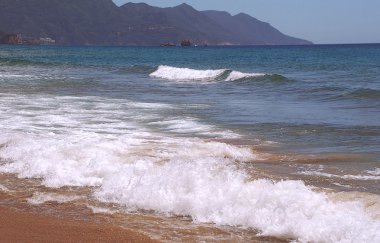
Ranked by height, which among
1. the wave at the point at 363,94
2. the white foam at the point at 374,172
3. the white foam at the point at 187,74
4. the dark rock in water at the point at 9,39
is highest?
the dark rock in water at the point at 9,39

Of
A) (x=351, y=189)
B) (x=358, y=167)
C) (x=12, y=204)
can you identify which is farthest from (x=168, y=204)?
(x=358, y=167)

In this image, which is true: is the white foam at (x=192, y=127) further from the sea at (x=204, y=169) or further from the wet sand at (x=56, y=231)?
the wet sand at (x=56, y=231)

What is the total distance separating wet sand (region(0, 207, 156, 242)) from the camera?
5.83 meters

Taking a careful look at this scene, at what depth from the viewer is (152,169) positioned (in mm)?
8125

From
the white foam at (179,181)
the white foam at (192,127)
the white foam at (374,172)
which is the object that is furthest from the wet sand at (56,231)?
the white foam at (192,127)

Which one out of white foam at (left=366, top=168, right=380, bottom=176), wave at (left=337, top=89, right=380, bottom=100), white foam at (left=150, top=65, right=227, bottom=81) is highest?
wave at (left=337, top=89, right=380, bottom=100)

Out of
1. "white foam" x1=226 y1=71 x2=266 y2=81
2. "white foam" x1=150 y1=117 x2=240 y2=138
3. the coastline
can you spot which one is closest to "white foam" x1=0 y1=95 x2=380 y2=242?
the coastline

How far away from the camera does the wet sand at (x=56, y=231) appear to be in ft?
19.1

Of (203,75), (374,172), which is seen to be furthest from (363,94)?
(203,75)

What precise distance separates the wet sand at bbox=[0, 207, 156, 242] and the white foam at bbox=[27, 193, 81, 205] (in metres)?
0.70

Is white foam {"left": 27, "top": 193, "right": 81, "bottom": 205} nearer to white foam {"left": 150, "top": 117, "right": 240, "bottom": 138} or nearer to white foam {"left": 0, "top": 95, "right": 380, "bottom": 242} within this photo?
white foam {"left": 0, "top": 95, "right": 380, "bottom": 242}

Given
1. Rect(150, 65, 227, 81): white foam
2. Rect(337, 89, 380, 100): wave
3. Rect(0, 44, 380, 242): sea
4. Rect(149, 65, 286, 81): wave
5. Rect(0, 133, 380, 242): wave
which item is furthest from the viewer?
Rect(150, 65, 227, 81): white foam

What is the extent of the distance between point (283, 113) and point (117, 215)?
33.6 feet

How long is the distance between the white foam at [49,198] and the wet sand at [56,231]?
702mm
